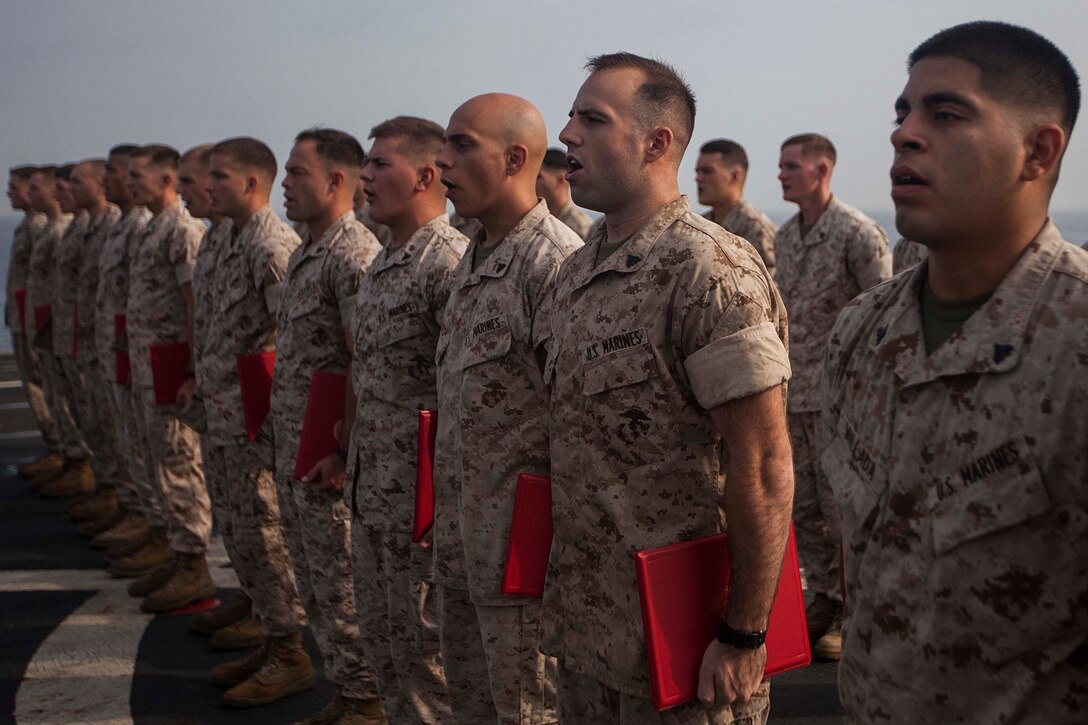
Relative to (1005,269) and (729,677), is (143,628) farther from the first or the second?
(1005,269)

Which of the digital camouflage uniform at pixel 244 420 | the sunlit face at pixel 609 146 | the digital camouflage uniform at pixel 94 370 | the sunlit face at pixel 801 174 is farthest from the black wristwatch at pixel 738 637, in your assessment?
the digital camouflage uniform at pixel 94 370

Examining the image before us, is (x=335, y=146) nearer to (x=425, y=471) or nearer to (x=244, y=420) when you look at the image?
(x=244, y=420)

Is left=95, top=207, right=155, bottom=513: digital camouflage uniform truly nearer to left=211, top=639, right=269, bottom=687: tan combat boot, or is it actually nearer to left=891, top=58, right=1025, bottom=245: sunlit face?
left=211, top=639, right=269, bottom=687: tan combat boot

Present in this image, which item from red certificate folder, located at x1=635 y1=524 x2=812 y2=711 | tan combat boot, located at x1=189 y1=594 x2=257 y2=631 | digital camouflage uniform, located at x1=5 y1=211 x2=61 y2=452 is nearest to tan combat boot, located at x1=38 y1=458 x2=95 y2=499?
digital camouflage uniform, located at x1=5 y1=211 x2=61 y2=452

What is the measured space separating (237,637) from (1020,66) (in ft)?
14.0

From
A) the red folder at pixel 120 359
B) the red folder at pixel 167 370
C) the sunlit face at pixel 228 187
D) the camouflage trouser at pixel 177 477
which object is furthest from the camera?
the red folder at pixel 120 359

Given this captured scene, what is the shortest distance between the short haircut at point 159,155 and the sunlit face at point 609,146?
4.23 meters

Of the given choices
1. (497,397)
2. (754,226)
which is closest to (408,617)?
(497,397)

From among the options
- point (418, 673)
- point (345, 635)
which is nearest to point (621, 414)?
point (418, 673)

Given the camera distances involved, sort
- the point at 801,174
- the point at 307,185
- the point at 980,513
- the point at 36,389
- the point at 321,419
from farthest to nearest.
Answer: the point at 36,389, the point at 801,174, the point at 307,185, the point at 321,419, the point at 980,513

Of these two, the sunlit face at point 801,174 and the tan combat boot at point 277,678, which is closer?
the tan combat boot at point 277,678

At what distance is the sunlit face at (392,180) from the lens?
350cm

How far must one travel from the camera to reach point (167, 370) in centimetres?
516

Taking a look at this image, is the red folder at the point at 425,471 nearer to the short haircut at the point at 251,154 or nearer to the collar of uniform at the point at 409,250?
the collar of uniform at the point at 409,250
